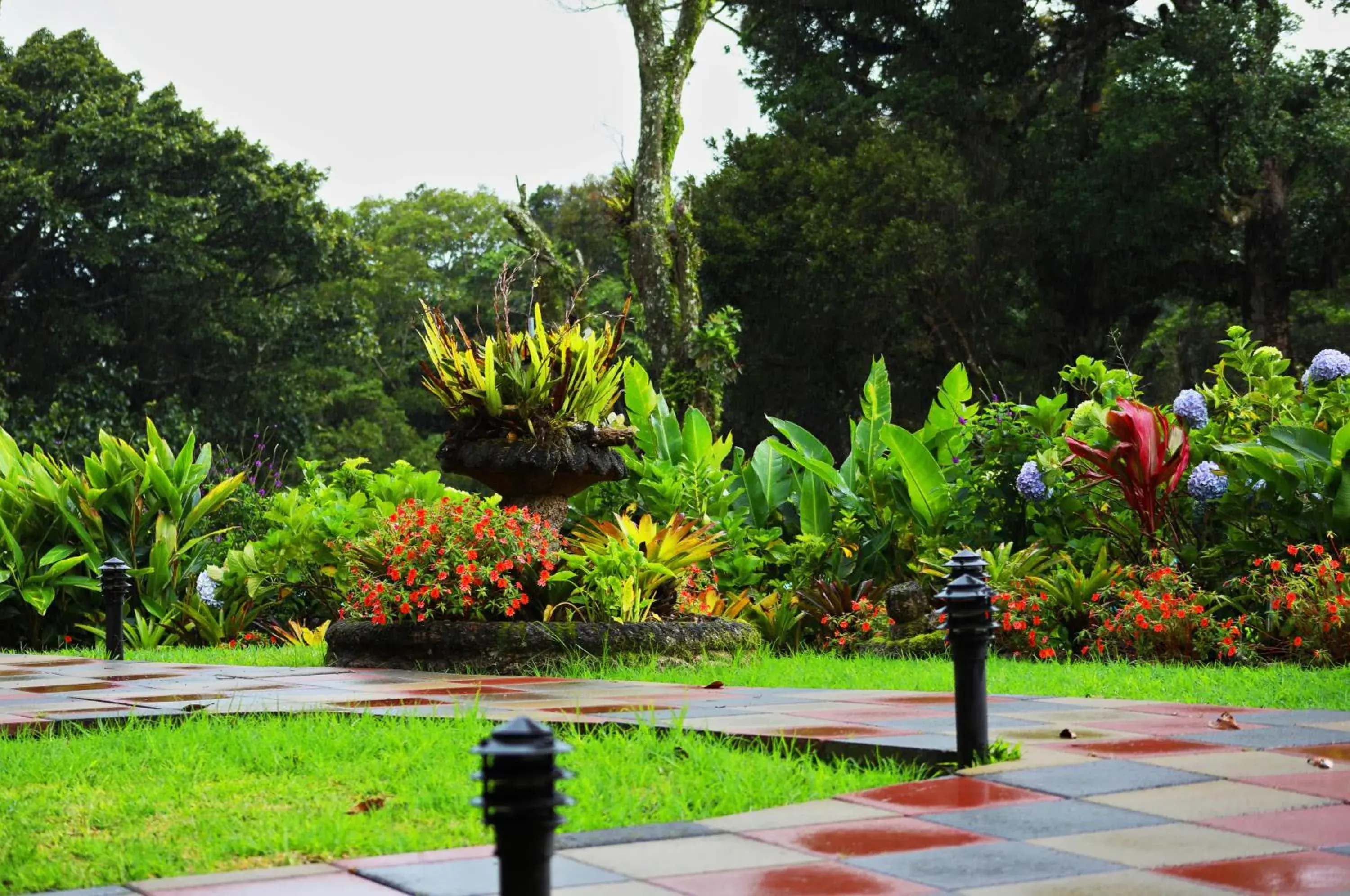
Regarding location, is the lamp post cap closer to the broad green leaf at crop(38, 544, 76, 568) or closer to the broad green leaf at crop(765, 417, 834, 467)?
the broad green leaf at crop(765, 417, 834, 467)

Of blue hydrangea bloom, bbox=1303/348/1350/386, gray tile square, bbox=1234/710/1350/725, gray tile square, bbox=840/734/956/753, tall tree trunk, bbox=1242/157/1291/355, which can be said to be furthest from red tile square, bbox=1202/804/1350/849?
tall tree trunk, bbox=1242/157/1291/355

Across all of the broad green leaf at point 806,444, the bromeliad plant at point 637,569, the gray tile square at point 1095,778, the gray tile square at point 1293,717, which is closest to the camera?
the gray tile square at point 1095,778

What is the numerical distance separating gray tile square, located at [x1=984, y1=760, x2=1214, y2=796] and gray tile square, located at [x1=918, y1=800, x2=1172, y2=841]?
136 mm

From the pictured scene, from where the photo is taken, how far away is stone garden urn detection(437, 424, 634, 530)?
24.4ft

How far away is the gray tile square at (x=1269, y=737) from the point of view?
3838 mm

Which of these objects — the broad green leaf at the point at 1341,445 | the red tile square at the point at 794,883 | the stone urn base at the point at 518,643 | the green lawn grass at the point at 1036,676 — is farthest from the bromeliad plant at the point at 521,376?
the red tile square at the point at 794,883

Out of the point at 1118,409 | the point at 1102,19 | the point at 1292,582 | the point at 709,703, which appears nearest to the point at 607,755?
the point at 709,703

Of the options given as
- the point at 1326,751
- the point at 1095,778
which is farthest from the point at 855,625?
the point at 1095,778

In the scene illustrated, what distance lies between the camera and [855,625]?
27.0ft

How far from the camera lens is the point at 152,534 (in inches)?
392

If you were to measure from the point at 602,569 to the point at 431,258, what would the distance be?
36367mm

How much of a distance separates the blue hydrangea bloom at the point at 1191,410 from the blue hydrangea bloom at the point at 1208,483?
36cm

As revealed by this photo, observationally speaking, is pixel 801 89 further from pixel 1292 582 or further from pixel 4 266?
pixel 1292 582

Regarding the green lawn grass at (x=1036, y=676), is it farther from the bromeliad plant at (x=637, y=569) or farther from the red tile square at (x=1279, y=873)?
the red tile square at (x=1279, y=873)
